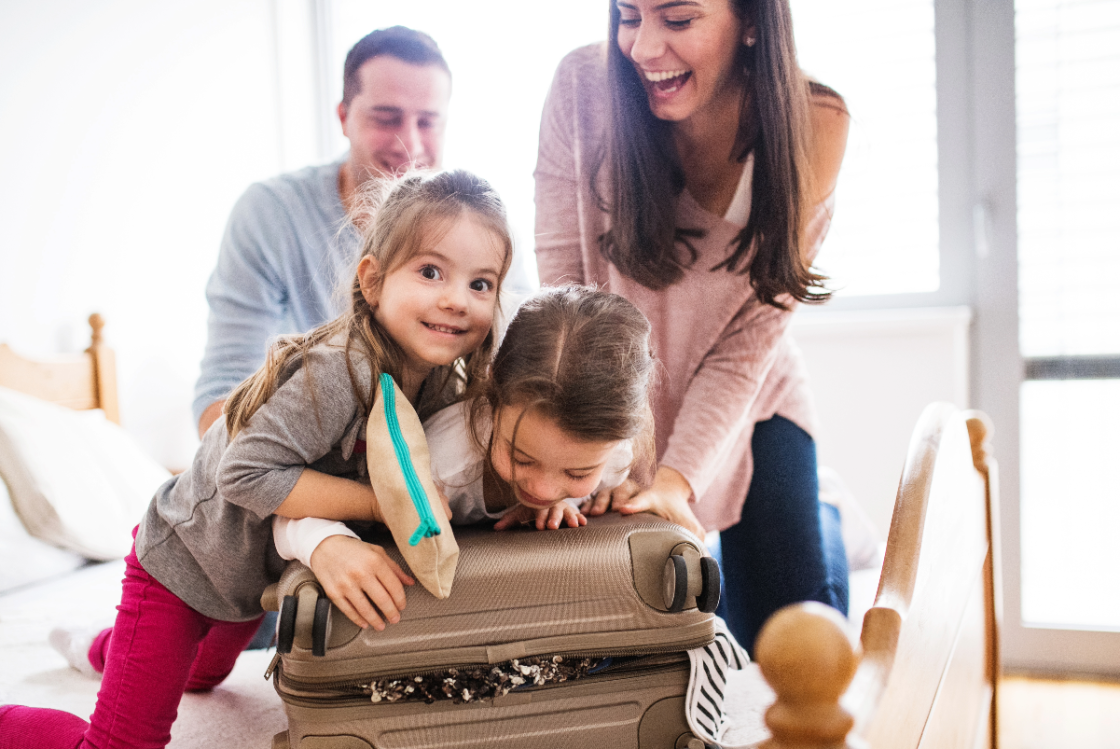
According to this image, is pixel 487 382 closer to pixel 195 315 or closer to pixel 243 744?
pixel 243 744

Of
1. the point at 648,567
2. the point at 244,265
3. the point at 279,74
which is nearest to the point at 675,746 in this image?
the point at 648,567

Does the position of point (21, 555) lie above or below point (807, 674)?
below

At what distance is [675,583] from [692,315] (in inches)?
24.4

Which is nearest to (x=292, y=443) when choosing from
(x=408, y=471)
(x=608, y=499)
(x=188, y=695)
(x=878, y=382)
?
(x=408, y=471)

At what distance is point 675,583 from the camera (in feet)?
2.50

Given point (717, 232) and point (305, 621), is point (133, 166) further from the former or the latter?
point (305, 621)

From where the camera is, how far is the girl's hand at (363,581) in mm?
718

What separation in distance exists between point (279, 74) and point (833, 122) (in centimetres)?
229

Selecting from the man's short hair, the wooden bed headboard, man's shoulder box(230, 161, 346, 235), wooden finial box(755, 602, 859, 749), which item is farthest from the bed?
the man's short hair

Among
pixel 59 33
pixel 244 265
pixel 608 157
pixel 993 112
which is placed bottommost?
pixel 244 265

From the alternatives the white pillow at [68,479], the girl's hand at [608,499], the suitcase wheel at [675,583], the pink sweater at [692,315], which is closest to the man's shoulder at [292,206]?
the pink sweater at [692,315]

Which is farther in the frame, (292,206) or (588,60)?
(292,206)

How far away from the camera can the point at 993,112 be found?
2301 mm

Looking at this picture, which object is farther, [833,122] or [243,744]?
[833,122]
